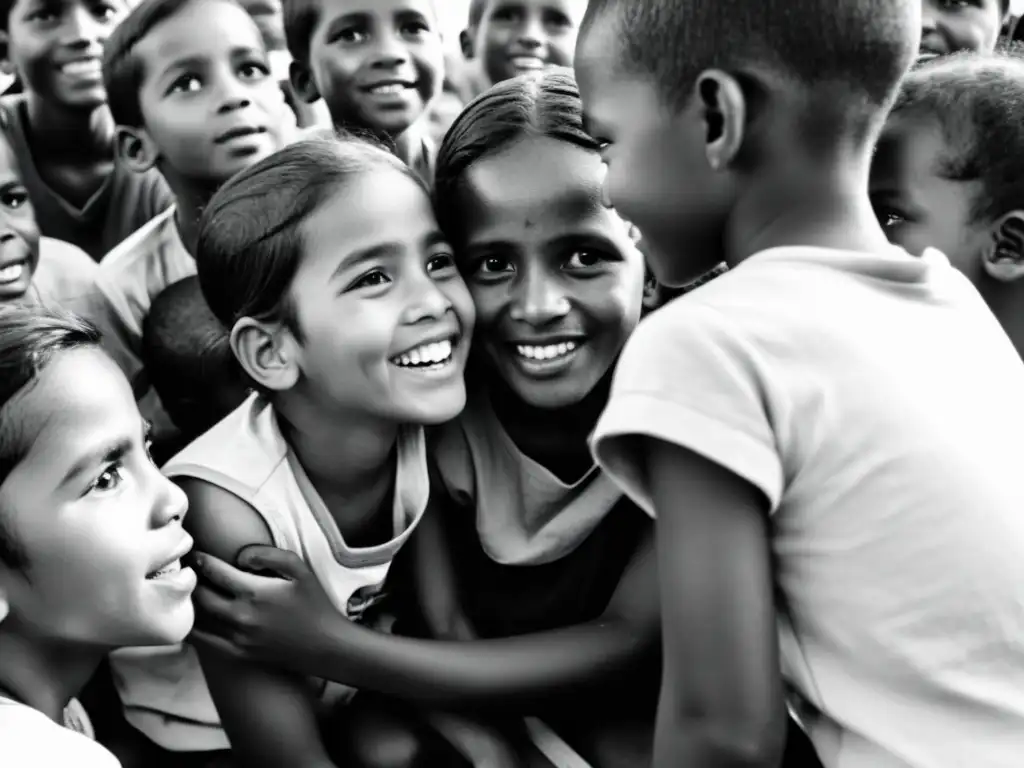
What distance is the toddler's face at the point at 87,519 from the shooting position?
3.37 ft

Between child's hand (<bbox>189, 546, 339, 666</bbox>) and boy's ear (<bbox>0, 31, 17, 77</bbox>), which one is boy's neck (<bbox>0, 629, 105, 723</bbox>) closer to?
child's hand (<bbox>189, 546, 339, 666</bbox>)

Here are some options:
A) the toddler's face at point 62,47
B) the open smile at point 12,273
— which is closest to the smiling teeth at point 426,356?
the open smile at point 12,273

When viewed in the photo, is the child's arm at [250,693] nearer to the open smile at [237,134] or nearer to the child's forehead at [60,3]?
the open smile at [237,134]

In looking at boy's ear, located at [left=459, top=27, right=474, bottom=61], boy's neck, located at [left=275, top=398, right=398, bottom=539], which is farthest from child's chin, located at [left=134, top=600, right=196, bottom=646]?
boy's ear, located at [left=459, top=27, right=474, bottom=61]

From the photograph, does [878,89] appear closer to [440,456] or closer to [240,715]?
[440,456]

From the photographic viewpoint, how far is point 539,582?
4.62 feet

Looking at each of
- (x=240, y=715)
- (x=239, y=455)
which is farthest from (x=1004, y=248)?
(x=240, y=715)

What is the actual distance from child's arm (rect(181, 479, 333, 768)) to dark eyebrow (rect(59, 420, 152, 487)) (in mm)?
180

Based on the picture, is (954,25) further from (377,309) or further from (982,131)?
(377,309)

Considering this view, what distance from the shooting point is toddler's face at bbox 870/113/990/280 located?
1334 millimetres

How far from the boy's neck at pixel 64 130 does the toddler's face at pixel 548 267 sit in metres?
1.46

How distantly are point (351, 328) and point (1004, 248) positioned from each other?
77 centimetres

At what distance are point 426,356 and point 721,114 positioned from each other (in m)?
0.49

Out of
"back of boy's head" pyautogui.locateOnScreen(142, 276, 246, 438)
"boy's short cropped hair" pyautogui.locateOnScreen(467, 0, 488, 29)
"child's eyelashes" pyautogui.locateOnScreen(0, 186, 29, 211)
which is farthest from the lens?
"boy's short cropped hair" pyautogui.locateOnScreen(467, 0, 488, 29)
